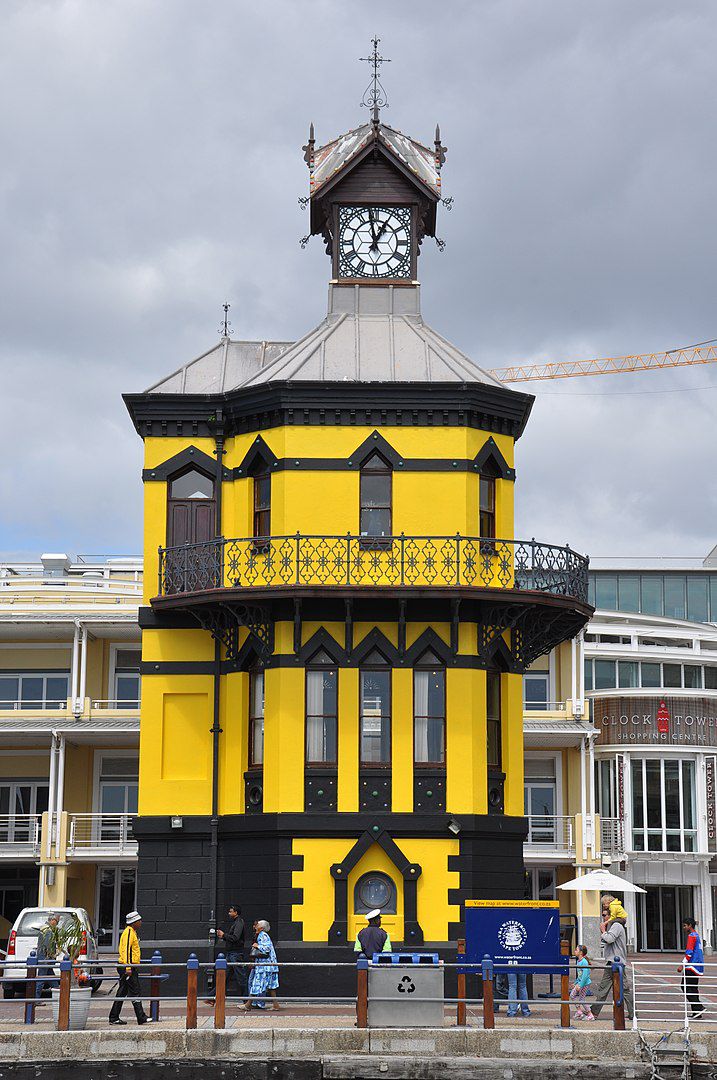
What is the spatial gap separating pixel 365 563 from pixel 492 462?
3.63m

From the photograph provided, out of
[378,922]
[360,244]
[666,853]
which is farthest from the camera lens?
[666,853]

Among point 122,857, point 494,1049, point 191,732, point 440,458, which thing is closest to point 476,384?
point 440,458

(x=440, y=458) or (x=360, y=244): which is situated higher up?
(x=360, y=244)

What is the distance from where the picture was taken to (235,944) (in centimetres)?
2953

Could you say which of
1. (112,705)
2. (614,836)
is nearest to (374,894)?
(112,705)

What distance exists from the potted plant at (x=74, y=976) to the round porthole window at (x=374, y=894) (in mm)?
4971

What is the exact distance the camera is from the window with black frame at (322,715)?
98.5 ft

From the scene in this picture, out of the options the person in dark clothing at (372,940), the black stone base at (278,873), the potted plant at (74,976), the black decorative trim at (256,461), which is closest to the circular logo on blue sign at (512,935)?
the person in dark clothing at (372,940)

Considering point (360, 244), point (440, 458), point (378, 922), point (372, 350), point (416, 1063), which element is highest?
point (360, 244)

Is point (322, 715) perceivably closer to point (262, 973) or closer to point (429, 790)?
point (429, 790)

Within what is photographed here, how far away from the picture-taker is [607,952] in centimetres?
2583

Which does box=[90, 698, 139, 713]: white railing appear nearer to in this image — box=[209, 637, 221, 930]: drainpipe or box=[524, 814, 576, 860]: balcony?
box=[524, 814, 576, 860]: balcony

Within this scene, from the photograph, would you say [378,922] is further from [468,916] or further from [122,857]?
[122,857]

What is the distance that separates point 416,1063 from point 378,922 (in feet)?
17.6
